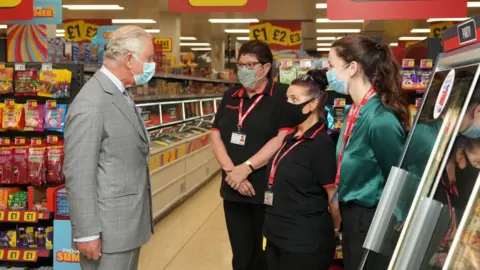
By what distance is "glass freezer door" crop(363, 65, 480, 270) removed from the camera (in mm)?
1565

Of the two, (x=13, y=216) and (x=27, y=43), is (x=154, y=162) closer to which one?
(x=27, y=43)

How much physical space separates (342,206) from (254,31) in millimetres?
12965

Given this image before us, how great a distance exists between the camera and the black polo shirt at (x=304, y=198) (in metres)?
2.83

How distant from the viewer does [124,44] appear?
2568 millimetres

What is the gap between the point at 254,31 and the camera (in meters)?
15.1

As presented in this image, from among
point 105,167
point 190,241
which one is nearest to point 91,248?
point 105,167

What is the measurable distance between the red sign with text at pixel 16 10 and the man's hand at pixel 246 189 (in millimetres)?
2514

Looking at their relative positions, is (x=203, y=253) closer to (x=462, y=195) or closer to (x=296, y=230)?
(x=296, y=230)

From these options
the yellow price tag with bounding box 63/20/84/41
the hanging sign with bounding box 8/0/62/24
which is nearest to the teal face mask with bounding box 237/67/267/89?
the hanging sign with bounding box 8/0/62/24

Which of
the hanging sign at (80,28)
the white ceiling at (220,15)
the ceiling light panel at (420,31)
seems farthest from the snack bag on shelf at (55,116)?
the ceiling light panel at (420,31)

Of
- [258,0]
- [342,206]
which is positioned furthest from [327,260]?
[258,0]

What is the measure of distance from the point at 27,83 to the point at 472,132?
11.7 feet

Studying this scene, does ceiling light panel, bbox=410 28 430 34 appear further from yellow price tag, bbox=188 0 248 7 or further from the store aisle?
yellow price tag, bbox=188 0 248 7

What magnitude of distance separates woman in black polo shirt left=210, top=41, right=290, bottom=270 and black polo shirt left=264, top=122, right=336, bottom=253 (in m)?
0.72
